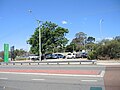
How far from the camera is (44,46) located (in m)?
60.2

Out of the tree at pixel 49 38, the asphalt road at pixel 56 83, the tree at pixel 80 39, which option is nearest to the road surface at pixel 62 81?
the asphalt road at pixel 56 83

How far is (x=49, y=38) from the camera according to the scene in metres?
60.8

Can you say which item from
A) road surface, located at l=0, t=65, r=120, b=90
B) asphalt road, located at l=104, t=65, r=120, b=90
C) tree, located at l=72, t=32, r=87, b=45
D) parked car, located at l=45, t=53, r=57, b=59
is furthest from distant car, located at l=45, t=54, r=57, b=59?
tree, located at l=72, t=32, r=87, b=45

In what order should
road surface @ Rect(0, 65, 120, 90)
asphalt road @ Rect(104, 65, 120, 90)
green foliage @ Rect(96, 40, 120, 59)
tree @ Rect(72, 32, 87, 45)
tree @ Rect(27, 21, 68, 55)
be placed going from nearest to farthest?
asphalt road @ Rect(104, 65, 120, 90) → road surface @ Rect(0, 65, 120, 90) → green foliage @ Rect(96, 40, 120, 59) → tree @ Rect(27, 21, 68, 55) → tree @ Rect(72, 32, 87, 45)

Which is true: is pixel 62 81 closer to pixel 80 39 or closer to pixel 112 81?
pixel 112 81

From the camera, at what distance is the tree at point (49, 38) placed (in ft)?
198

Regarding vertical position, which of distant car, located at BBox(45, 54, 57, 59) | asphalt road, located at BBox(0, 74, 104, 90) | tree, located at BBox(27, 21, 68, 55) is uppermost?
tree, located at BBox(27, 21, 68, 55)

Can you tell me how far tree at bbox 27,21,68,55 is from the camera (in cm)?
6038

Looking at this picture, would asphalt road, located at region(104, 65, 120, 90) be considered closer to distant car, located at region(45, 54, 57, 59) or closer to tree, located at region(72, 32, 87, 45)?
distant car, located at region(45, 54, 57, 59)

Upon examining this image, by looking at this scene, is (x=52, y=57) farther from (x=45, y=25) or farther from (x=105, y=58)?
(x=105, y=58)

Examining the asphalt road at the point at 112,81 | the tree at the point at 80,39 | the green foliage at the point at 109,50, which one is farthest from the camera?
the tree at the point at 80,39

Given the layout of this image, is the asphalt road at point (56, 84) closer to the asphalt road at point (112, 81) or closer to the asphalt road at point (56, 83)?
the asphalt road at point (56, 83)

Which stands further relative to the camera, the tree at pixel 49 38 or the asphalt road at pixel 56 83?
the tree at pixel 49 38

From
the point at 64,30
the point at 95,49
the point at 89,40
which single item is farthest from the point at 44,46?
the point at 89,40
